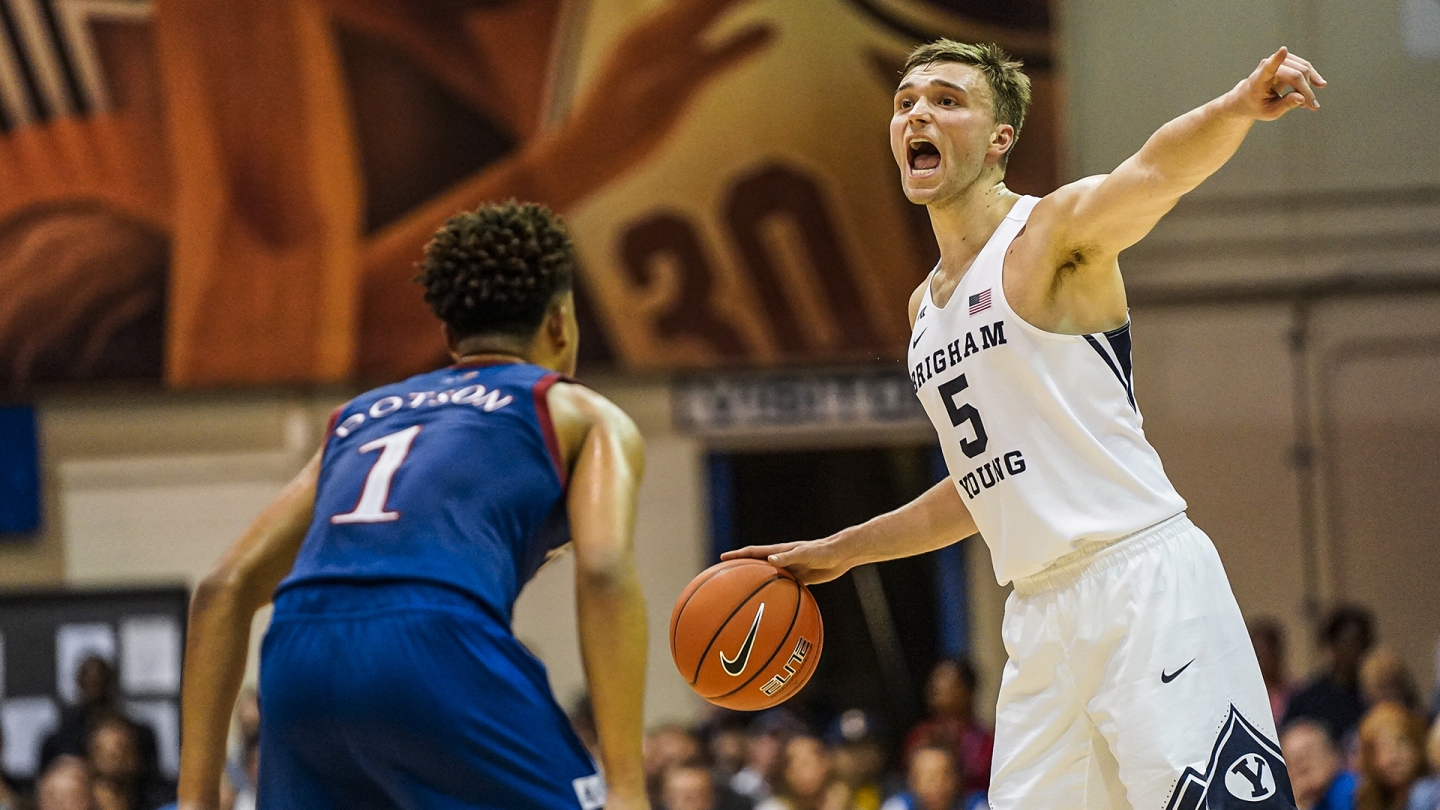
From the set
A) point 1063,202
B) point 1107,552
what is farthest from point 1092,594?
point 1063,202

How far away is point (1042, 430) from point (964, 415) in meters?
0.20

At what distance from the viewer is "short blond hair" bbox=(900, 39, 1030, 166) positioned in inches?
145

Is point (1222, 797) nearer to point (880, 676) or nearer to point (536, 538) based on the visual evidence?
point (536, 538)

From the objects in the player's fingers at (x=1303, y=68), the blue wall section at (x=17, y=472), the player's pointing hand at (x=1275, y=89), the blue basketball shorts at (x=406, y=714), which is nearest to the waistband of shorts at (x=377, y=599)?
the blue basketball shorts at (x=406, y=714)

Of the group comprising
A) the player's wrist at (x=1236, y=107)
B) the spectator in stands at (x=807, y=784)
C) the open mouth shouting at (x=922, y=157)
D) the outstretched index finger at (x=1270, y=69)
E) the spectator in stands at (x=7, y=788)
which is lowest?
the spectator in stands at (x=7, y=788)

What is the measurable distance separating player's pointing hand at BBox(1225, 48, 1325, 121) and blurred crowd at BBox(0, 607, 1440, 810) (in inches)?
170

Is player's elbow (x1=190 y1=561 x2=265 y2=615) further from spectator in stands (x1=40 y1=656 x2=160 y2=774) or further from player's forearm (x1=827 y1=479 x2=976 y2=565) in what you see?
spectator in stands (x1=40 y1=656 x2=160 y2=774)

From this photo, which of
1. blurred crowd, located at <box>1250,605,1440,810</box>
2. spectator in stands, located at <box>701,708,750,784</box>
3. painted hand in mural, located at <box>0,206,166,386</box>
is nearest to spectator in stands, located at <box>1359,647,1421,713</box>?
blurred crowd, located at <box>1250,605,1440,810</box>

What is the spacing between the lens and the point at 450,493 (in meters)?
2.79

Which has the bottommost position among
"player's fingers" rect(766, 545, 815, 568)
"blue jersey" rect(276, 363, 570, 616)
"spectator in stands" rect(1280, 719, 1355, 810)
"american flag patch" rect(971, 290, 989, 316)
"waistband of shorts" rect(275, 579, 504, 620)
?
"spectator in stands" rect(1280, 719, 1355, 810)

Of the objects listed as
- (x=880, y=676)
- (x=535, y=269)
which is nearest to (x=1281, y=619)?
(x=880, y=676)

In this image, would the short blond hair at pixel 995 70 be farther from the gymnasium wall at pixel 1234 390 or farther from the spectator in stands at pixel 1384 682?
the gymnasium wall at pixel 1234 390

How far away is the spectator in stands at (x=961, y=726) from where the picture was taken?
8.62m

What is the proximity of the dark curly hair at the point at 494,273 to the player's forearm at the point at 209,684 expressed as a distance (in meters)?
0.66
